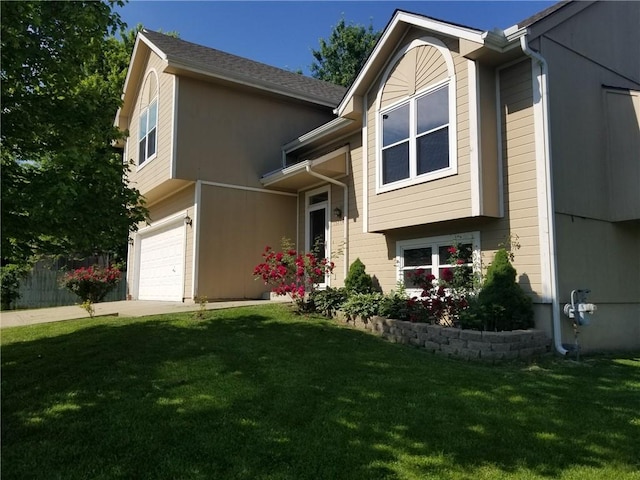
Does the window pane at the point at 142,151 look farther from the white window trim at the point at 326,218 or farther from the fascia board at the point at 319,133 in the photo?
the white window trim at the point at 326,218

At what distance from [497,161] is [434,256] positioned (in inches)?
84.0

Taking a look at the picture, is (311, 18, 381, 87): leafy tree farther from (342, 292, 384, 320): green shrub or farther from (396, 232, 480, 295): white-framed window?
(342, 292, 384, 320): green shrub

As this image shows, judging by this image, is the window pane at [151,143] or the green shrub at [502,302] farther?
the window pane at [151,143]

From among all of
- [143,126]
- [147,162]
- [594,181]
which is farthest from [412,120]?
[143,126]

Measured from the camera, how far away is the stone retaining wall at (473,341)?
6.75 m

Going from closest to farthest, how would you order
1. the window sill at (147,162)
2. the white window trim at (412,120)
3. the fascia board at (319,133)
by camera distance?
the white window trim at (412,120)
the fascia board at (319,133)
the window sill at (147,162)

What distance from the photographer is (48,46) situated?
6.09 metres

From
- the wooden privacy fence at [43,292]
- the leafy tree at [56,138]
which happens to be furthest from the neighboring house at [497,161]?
the wooden privacy fence at [43,292]

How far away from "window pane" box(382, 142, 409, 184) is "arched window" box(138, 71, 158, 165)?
23.8 feet

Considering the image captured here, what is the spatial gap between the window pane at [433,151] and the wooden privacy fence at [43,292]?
1492 centimetres

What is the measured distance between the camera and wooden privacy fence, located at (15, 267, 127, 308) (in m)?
18.6

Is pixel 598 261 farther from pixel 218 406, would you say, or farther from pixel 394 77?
pixel 218 406

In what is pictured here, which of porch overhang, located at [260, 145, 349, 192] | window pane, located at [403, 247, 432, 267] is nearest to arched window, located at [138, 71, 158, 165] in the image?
porch overhang, located at [260, 145, 349, 192]

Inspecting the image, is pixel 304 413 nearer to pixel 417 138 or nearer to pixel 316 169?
pixel 417 138
